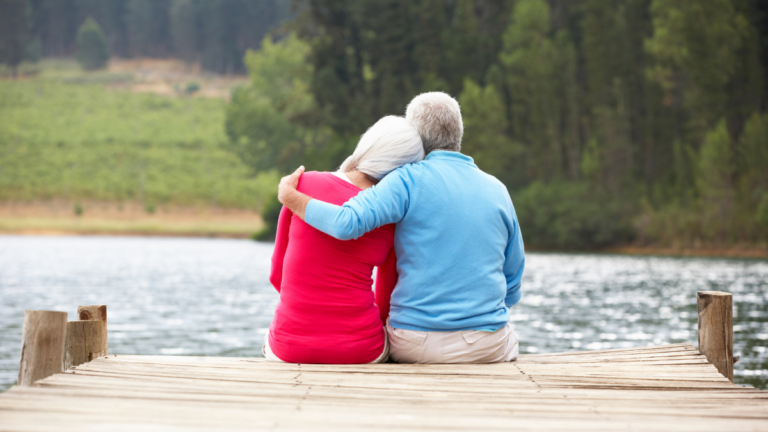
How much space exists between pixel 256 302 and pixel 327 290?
1408 cm

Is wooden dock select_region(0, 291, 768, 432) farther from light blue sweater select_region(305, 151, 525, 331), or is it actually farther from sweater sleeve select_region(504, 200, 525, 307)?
sweater sleeve select_region(504, 200, 525, 307)

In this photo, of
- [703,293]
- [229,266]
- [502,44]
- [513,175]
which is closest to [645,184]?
[513,175]

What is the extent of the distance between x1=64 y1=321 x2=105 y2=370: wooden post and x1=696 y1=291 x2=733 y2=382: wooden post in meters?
3.10

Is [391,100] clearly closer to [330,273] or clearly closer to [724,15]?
[724,15]

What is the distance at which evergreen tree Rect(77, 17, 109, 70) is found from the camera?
94938 millimetres

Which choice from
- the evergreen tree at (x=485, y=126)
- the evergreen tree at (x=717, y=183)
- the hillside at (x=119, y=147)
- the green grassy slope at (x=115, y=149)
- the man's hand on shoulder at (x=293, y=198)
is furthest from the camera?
the green grassy slope at (x=115, y=149)

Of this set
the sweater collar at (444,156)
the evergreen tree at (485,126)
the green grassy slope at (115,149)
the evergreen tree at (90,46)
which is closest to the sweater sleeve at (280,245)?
the sweater collar at (444,156)

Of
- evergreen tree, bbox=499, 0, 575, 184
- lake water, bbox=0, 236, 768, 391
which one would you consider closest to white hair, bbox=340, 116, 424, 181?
lake water, bbox=0, 236, 768, 391

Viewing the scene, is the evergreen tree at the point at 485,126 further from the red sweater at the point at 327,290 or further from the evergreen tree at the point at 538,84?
the red sweater at the point at 327,290

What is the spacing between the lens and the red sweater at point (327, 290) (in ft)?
10.3

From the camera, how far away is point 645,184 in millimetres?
42219

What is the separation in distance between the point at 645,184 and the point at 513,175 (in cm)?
761

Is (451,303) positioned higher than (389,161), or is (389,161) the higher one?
(389,161)

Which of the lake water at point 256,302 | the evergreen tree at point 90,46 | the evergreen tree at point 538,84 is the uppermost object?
the evergreen tree at point 90,46
